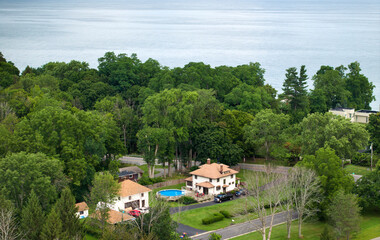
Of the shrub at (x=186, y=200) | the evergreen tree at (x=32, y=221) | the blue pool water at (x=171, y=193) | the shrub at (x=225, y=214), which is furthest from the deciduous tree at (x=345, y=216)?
the evergreen tree at (x=32, y=221)

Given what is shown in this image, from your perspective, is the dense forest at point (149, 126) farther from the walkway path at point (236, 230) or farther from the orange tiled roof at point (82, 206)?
the walkway path at point (236, 230)

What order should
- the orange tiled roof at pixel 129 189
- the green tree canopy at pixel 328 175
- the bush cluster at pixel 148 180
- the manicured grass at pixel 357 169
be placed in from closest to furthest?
the green tree canopy at pixel 328 175, the orange tiled roof at pixel 129 189, the bush cluster at pixel 148 180, the manicured grass at pixel 357 169

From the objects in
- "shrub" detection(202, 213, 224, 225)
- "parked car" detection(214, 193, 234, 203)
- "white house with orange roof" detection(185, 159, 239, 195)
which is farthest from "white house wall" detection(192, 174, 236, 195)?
"shrub" detection(202, 213, 224, 225)

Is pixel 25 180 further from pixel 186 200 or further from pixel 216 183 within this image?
pixel 216 183

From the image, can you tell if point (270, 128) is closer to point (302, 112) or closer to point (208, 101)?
point (208, 101)

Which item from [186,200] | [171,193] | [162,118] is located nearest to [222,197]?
[186,200]

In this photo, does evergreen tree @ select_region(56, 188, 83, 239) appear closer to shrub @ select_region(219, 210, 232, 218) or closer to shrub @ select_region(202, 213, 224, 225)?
shrub @ select_region(202, 213, 224, 225)
